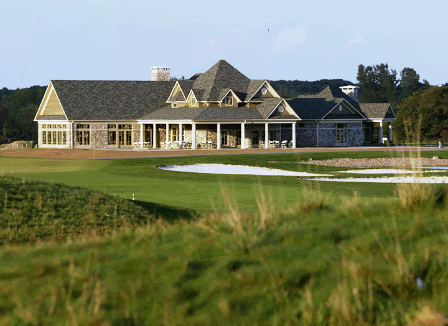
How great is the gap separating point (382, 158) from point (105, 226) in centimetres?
3526

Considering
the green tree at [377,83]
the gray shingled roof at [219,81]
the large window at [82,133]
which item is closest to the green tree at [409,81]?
the green tree at [377,83]

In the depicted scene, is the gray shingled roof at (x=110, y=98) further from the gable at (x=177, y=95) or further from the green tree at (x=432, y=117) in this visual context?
the green tree at (x=432, y=117)

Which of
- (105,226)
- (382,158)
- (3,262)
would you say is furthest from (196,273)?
(382,158)

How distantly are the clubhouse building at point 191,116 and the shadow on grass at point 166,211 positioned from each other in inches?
1483

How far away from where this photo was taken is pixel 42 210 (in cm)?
1326

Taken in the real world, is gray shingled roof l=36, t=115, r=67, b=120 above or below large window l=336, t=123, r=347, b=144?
above

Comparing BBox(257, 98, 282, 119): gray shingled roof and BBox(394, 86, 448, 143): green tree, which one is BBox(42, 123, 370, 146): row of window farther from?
BBox(394, 86, 448, 143): green tree

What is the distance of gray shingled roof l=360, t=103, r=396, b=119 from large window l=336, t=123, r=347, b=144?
752 cm

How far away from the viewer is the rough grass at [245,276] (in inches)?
219

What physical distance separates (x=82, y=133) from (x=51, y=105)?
4905 mm

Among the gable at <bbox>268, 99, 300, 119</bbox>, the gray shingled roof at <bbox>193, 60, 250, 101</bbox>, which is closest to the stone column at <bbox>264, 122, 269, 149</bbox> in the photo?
the gable at <bbox>268, 99, 300, 119</bbox>

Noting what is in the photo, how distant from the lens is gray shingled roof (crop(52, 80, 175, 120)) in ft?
198

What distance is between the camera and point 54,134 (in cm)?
6097

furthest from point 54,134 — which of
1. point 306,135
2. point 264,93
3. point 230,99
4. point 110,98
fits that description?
point 306,135
